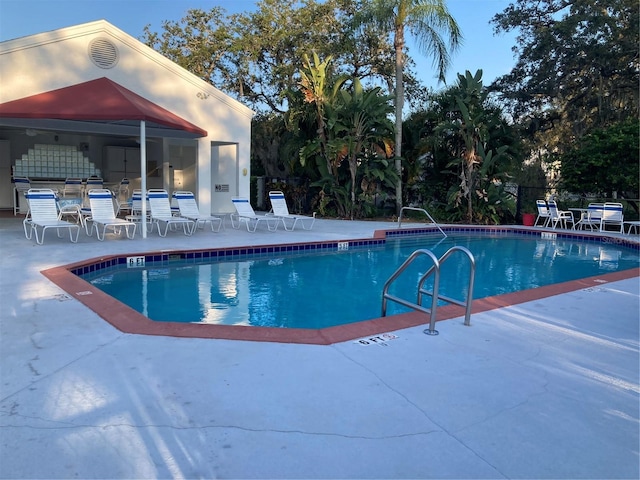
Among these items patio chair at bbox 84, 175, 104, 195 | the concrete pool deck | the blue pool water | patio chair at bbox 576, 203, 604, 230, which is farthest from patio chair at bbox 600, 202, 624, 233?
patio chair at bbox 84, 175, 104, 195

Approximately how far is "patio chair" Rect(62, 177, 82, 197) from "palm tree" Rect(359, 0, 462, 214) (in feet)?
34.4

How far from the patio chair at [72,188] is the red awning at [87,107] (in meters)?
3.75

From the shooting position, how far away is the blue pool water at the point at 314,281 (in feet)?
20.9

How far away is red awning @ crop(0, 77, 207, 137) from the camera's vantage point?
34.9ft

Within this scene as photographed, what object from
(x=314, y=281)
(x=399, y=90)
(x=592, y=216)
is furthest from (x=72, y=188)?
(x=592, y=216)

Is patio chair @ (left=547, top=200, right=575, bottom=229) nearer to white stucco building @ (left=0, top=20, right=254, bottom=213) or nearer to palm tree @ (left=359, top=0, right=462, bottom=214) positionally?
palm tree @ (left=359, top=0, right=462, bottom=214)

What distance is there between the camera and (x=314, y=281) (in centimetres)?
837

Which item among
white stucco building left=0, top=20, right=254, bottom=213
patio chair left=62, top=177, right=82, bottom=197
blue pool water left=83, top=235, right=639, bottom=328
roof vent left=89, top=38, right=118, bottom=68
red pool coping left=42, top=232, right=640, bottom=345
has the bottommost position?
blue pool water left=83, top=235, right=639, bottom=328

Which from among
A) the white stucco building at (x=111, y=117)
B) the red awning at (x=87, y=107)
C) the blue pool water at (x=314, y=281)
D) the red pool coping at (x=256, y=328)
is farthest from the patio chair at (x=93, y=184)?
the red pool coping at (x=256, y=328)

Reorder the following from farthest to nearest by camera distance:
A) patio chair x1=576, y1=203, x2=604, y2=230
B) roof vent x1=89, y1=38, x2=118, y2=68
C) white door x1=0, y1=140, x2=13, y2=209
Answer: white door x1=0, y1=140, x2=13, y2=209 → patio chair x1=576, y1=203, x2=604, y2=230 → roof vent x1=89, y1=38, x2=118, y2=68

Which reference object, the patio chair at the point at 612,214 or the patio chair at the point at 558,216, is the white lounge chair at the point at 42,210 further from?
the patio chair at the point at 612,214

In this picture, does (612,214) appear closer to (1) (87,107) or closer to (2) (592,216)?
(2) (592,216)

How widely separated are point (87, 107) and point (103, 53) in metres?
2.75

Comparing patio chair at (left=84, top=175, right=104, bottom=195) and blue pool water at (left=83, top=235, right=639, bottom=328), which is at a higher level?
patio chair at (left=84, top=175, right=104, bottom=195)
